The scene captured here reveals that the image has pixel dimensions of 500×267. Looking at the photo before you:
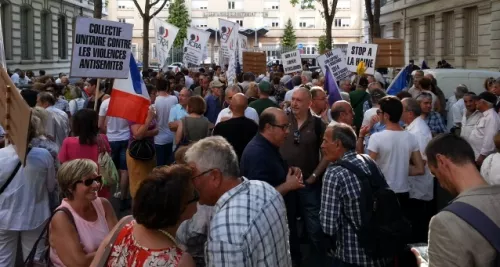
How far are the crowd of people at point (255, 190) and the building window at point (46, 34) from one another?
108 ft

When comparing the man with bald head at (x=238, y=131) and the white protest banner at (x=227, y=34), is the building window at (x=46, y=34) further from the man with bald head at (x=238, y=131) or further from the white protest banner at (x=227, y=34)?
the man with bald head at (x=238, y=131)

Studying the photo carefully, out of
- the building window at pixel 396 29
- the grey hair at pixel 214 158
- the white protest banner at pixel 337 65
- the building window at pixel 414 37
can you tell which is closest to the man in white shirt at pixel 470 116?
the white protest banner at pixel 337 65

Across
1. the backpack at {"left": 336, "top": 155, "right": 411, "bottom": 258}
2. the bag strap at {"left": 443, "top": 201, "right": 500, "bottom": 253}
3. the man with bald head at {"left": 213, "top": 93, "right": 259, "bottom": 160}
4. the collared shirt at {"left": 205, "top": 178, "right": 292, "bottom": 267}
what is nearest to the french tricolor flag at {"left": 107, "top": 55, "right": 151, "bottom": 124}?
the man with bald head at {"left": 213, "top": 93, "right": 259, "bottom": 160}

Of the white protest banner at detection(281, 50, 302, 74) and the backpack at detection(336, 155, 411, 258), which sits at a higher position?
the white protest banner at detection(281, 50, 302, 74)

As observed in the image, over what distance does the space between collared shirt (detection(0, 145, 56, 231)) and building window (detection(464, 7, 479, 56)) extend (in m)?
25.9

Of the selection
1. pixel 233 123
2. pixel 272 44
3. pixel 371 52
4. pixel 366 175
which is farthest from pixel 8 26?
pixel 272 44

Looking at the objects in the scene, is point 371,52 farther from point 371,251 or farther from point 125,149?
point 371,251

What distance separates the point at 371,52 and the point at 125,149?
668cm

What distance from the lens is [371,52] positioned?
46.6ft

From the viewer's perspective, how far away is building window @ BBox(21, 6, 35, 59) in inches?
1449

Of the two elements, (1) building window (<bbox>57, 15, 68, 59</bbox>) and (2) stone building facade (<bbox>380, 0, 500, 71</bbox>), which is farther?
(1) building window (<bbox>57, 15, 68, 59</bbox>)

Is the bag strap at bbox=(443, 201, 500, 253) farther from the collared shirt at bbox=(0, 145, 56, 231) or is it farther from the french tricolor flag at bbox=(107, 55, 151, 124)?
the french tricolor flag at bbox=(107, 55, 151, 124)

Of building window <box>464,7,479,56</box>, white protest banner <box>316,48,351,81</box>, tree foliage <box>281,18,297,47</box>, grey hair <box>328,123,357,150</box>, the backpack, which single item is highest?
tree foliage <box>281,18,297,47</box>

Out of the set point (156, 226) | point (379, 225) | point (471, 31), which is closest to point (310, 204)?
point (379, 225)
